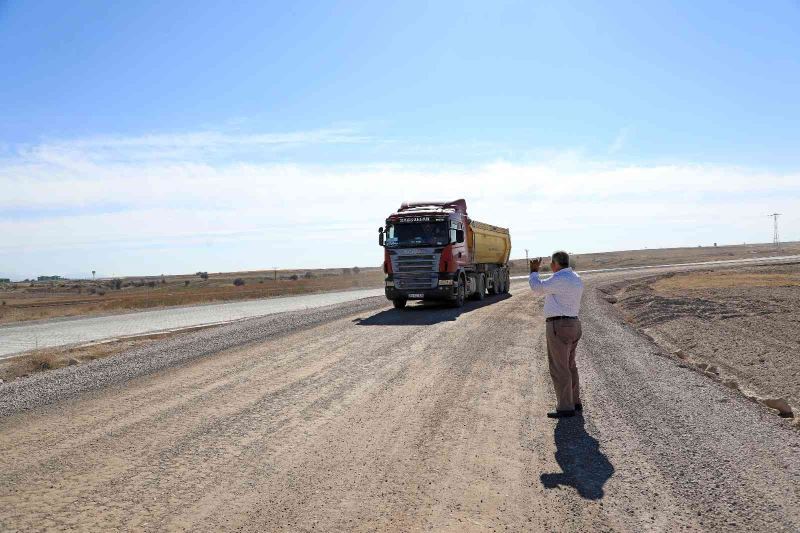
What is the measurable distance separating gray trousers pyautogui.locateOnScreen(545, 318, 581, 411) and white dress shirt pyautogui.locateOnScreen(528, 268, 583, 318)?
14cm

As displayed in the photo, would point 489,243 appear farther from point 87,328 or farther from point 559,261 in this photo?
point 559,261

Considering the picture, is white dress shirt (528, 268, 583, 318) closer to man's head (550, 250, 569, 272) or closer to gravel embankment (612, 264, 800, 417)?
man's head (550, 250, 569, 272)

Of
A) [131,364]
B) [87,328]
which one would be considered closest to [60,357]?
[131,364]

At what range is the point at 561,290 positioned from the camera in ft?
27.0

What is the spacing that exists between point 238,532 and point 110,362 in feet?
35.0

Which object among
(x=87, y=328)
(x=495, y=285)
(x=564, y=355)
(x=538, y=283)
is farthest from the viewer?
(x=495, y=285)

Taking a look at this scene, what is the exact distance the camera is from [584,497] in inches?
220

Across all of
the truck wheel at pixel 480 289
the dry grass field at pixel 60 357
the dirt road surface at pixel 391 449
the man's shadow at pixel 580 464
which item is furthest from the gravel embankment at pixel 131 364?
the truck wheel at pixel 480 289

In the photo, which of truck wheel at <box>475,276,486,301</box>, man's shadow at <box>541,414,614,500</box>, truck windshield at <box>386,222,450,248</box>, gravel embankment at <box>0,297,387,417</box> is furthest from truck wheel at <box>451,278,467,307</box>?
man's shadow at <box>541,414,614,500</box>

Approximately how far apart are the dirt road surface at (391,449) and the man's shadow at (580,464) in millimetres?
24

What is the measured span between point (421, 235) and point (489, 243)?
8209 millimetres

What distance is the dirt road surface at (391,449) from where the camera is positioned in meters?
5.32

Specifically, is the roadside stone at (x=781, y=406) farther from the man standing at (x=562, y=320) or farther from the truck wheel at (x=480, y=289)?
the truck wheel at (x=480, y=289)

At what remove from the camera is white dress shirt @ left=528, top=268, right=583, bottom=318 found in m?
8.19
